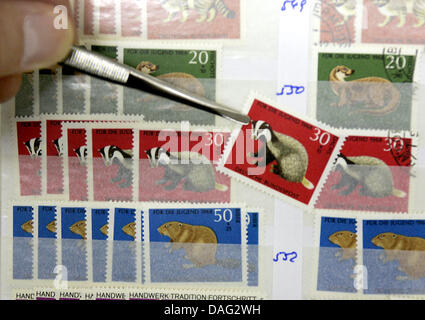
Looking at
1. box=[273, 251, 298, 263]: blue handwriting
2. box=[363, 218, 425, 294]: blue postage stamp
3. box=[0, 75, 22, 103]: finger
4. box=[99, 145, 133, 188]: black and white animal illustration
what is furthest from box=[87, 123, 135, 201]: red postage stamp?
box=[363, 218, 425, 294]: blue postage stamp

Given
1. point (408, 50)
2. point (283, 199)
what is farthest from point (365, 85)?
point (283, 199)

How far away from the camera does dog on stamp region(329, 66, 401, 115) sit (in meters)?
0.45

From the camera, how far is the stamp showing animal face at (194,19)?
45cm

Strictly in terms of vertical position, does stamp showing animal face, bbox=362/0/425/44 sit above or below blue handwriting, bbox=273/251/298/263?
above

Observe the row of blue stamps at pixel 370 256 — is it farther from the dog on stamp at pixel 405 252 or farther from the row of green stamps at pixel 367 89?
the row of green stamps at pixel 367 89

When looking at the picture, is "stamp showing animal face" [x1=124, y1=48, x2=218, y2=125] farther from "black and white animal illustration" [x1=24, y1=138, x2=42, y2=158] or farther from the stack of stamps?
"black and white animal illustration" [x1=24, y1=138, x2=42, y2=158]

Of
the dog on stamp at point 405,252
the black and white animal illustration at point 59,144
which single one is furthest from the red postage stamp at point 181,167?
Result: the dog on stamp at point 405,252

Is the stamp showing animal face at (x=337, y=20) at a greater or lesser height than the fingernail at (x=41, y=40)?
greater

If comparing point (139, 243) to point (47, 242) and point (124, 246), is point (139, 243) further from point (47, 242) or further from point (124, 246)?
point (47, 242)

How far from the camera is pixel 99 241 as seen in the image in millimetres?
479

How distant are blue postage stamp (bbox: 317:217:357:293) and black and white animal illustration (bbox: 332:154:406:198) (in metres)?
0.04

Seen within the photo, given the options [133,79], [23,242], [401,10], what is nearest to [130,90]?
[133,79]

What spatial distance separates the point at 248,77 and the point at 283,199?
16 centimetres
